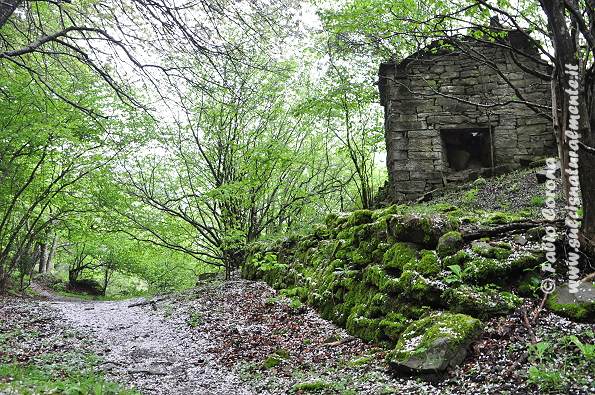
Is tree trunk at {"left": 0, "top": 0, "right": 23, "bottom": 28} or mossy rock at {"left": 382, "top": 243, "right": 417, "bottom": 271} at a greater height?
tree trunk at {"left": 0, "top": 0, "right": 23, "bottom": 28}

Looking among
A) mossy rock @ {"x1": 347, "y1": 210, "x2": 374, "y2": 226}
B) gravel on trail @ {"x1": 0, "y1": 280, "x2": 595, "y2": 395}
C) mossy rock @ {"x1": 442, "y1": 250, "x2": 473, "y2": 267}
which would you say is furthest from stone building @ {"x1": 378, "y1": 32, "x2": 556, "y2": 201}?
mossy rock @ {"x1": 442, "y1": 250, "x2": 473, "y2": 267}

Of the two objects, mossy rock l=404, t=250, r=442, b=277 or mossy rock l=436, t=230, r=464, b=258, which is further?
mossy rock l=436, t=230, r=464, b=258

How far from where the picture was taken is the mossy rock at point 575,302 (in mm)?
3577

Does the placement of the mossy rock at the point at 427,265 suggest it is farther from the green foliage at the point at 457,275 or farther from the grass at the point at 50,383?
the grass at the point at 50,383

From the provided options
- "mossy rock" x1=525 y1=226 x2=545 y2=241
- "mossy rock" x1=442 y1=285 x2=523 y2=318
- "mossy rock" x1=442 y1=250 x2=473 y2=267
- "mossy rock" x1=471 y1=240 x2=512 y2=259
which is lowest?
"mossy rock" x1=442 y1=285 x2=523 y2=318

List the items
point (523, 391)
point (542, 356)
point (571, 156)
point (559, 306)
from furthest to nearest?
Answer: point (571, 156) < point (559, 306) < point (542, 356) < point (523, 391)

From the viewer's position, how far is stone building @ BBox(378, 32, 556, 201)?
9828mm

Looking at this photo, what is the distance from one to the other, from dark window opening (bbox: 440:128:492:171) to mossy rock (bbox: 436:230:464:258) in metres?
5.66

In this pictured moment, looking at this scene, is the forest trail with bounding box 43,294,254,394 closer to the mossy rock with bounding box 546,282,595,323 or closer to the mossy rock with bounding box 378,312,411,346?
the mossy rock with bounding box 378,312,411,346

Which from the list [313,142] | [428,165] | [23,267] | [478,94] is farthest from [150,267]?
[478,94]

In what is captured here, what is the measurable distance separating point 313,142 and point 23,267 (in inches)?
393

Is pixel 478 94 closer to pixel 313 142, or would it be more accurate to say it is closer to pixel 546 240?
pixel 313 142

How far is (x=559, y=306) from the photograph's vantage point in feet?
12.5

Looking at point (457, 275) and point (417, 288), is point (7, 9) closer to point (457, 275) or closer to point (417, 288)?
point (417, 288)
